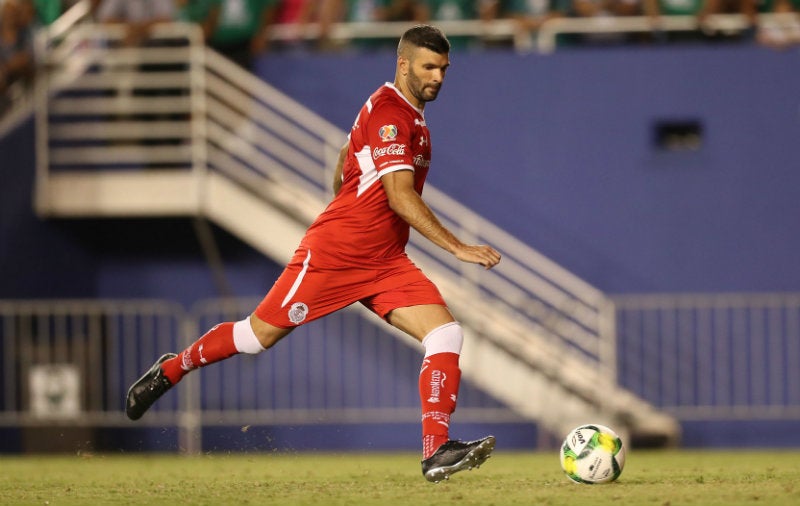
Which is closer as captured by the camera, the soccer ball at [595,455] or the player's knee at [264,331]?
the soccer ball at [595,455]

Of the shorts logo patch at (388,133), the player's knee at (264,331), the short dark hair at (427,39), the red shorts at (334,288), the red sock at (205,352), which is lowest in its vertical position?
the red sock at (205,352)

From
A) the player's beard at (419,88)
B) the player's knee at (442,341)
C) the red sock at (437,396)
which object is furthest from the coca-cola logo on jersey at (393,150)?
the red sock at (437,396)

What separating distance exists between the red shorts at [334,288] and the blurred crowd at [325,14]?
23.6 ft

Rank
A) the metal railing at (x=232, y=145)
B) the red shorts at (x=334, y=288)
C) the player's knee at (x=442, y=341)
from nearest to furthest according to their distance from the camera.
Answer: the player's knee at (x=442, y=341)
the red shorts at (x=334, y=288)
the metal railing at (x=232, y=145)

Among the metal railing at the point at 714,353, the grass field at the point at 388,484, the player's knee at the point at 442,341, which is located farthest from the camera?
the metal railing at the point at 714,353

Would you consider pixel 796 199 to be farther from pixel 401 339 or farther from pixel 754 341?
pixel 401 339

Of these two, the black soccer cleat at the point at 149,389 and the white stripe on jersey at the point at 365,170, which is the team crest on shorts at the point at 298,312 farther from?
the black soccer cleat at the point at 149,389

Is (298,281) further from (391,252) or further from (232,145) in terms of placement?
(232,145)

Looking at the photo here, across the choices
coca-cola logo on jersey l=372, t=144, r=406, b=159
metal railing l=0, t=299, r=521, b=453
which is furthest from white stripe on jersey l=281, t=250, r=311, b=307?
metal railing l=0, t=299, r=521, b=453

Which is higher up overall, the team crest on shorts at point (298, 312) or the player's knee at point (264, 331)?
the team crest on shorts at point (298, 312)

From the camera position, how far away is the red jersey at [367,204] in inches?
272

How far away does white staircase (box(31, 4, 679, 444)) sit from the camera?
12641 mm

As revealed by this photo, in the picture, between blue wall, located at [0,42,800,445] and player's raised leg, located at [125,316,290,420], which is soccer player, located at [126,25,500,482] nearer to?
player's raised leg, located at [125,316,290,420]

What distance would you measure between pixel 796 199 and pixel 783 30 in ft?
5.42
